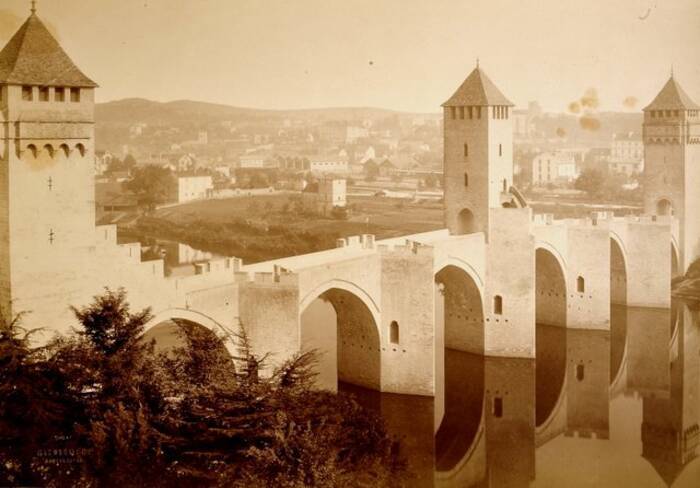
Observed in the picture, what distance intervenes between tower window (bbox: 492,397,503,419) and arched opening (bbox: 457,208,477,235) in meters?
3.82

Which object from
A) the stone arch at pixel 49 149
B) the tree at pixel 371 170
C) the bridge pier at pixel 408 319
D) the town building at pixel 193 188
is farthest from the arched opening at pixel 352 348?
the tree at pixel 371 170

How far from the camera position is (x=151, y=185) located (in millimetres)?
18906

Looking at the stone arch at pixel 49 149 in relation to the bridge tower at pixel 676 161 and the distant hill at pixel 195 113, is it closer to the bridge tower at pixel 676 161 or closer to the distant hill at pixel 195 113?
the distant hill at pixel 195 113

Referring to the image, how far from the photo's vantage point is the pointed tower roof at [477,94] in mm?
17656

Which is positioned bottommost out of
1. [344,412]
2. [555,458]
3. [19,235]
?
[555,458]

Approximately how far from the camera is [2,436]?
27.7ft

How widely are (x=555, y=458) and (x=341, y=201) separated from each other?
494 inches

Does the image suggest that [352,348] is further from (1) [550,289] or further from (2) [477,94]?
(1) [550,289]

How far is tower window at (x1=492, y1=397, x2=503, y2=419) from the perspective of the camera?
15.0 m

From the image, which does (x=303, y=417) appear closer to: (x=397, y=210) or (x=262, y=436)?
(x=262, y=436)

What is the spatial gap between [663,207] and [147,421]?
19.0 m

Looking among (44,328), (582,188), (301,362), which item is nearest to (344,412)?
(301,362)

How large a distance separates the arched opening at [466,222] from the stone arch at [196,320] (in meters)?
7.34

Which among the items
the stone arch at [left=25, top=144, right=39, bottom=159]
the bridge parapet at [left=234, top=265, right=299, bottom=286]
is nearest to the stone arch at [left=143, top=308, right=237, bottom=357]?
the bridge parapet at [left=234, top=265, right=299, bottom=286]
